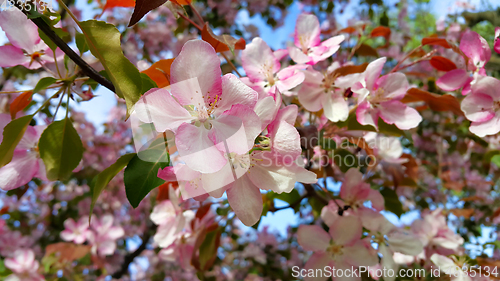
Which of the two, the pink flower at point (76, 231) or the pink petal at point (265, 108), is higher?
the pink petal at point (265, 108)

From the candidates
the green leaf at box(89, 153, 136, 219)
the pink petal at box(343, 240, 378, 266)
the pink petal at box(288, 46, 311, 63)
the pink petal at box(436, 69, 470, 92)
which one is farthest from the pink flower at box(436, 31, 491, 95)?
the green leaf at box(89, 153, 136, 219)

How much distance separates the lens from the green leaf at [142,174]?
22.4 inches

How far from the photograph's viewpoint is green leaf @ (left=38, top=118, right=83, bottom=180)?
26.7 inches

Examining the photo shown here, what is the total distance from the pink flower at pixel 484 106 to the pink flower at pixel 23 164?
1.15 m

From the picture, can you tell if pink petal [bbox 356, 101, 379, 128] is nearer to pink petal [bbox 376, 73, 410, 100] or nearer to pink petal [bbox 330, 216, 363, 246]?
pink petal [bbox 376, 73, 410, 100]

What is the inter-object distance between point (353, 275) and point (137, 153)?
0.74 meters

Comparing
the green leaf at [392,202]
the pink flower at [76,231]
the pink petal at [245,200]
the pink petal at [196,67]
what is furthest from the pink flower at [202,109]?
the pink flower at [76,231]

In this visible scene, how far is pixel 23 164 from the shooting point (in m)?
0.76

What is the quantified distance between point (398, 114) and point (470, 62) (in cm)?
26

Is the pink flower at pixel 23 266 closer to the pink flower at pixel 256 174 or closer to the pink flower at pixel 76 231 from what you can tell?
the pink flower at pixel 76 231

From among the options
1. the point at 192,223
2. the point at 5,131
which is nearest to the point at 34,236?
the point at 192,223

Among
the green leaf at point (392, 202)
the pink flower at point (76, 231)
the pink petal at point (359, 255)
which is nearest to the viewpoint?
the pink petal at point (359, 255)

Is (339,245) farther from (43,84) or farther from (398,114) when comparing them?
(43,84)

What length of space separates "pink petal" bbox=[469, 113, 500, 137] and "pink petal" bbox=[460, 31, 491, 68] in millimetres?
168
